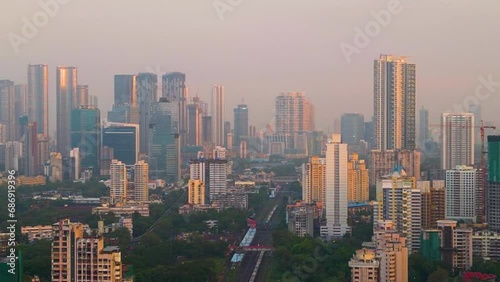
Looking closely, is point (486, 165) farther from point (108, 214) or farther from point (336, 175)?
point (108, 214)

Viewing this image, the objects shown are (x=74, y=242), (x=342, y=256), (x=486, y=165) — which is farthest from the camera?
(x=486, y=165)

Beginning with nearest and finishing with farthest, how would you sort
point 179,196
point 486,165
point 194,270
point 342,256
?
point 194,270 < point 342,256 < point 486,165 < point 179,196

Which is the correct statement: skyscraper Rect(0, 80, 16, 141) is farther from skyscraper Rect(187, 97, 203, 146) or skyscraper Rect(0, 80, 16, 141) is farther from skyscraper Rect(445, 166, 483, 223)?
skyscraper Rect(445, 166, 483, 223)

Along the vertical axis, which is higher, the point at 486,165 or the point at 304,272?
the point at 486,165

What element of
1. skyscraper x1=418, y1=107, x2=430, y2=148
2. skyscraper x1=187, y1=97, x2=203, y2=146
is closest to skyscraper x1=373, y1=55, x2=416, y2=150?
skyscraper x1=418, y1=107, x2=430, y2=148

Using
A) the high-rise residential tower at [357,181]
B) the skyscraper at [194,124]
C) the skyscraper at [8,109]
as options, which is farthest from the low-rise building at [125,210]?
the skyscraper at [194,124]

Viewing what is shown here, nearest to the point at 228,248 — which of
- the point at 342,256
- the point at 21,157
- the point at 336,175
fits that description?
the point at 342,256

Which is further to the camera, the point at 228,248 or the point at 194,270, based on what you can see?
the point at 228,248
